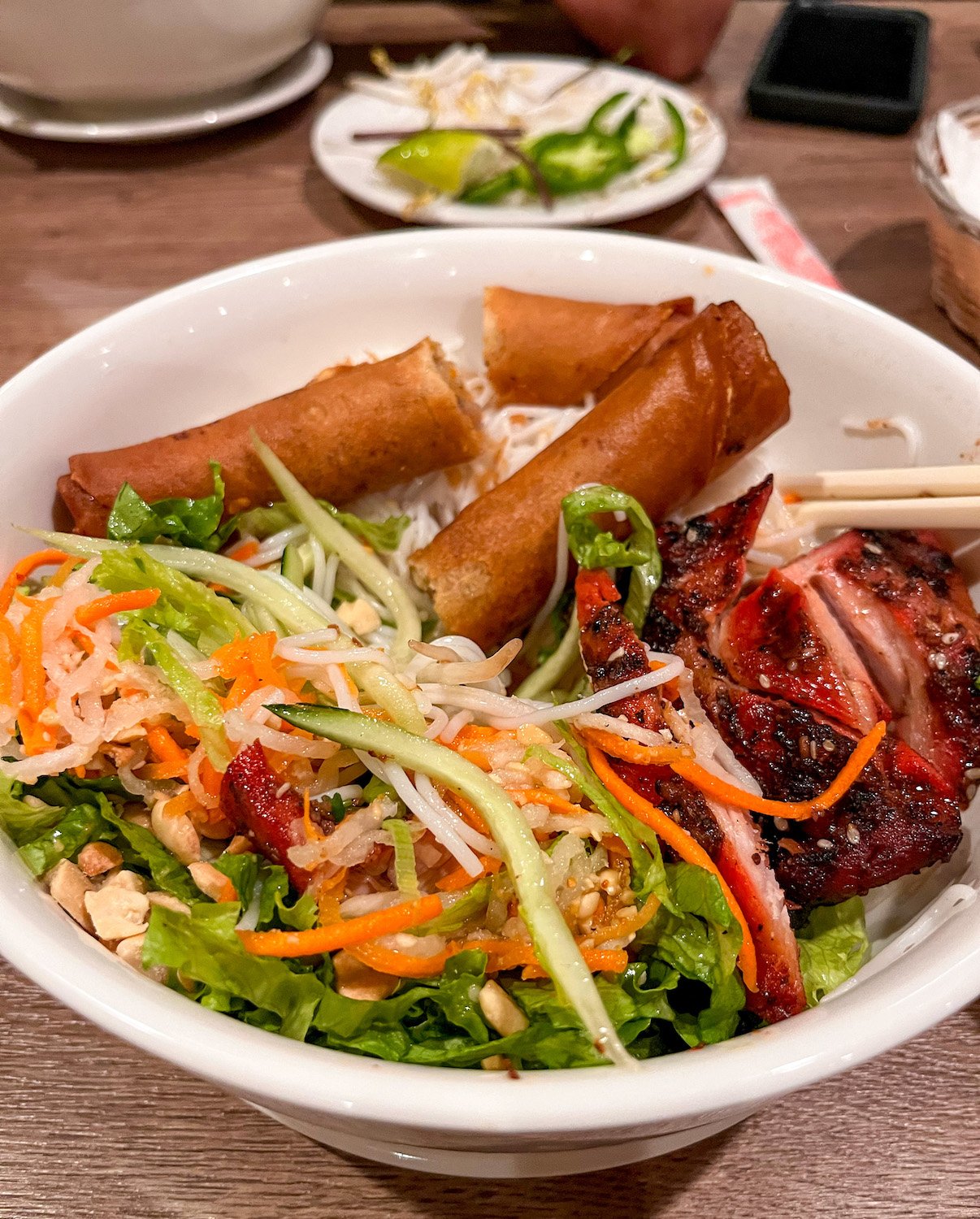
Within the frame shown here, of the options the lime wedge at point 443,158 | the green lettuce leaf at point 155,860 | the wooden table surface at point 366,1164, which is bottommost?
the wooden table surface at point 366,1164

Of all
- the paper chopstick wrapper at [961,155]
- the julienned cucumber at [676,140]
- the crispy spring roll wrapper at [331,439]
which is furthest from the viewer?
the julienned cucumber at [676,140]

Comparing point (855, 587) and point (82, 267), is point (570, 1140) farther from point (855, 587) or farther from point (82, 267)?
point (82, 267)

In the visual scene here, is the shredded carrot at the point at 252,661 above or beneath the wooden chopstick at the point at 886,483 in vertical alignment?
above

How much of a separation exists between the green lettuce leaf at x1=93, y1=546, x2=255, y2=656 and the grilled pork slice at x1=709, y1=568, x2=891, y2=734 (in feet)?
2.82

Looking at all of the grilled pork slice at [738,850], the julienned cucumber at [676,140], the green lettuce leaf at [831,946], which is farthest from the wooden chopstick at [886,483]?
the julienned cucumber at [676,140]

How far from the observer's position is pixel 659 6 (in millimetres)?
3854

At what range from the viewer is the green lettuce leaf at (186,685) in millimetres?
1317

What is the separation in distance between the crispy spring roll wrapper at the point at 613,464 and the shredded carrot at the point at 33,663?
692 mm

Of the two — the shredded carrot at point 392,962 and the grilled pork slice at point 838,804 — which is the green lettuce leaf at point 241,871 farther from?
the grilled pork slice at point 838,804

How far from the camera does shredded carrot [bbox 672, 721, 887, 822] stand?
129 centimetres

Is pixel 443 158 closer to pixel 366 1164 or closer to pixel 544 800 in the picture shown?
pixel 544 800

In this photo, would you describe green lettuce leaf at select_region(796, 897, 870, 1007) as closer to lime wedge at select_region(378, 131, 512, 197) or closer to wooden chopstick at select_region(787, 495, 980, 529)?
wooden chopstick at select_region(787, 495, 980, 529)

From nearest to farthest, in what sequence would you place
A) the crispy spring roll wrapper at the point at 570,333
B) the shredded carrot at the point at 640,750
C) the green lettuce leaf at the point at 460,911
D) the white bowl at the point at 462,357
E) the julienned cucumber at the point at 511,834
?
the white bowl at the point at 462,357 → the julienned cucumber at the point at 511,834 → the green lettuce leaf at the point at 460,911 → the shredded carrot at the point at 640,750 → the crispy spring roll wrapper at the point at 570,333

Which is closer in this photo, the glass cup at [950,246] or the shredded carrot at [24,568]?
the shredded carrot at [24,568]
